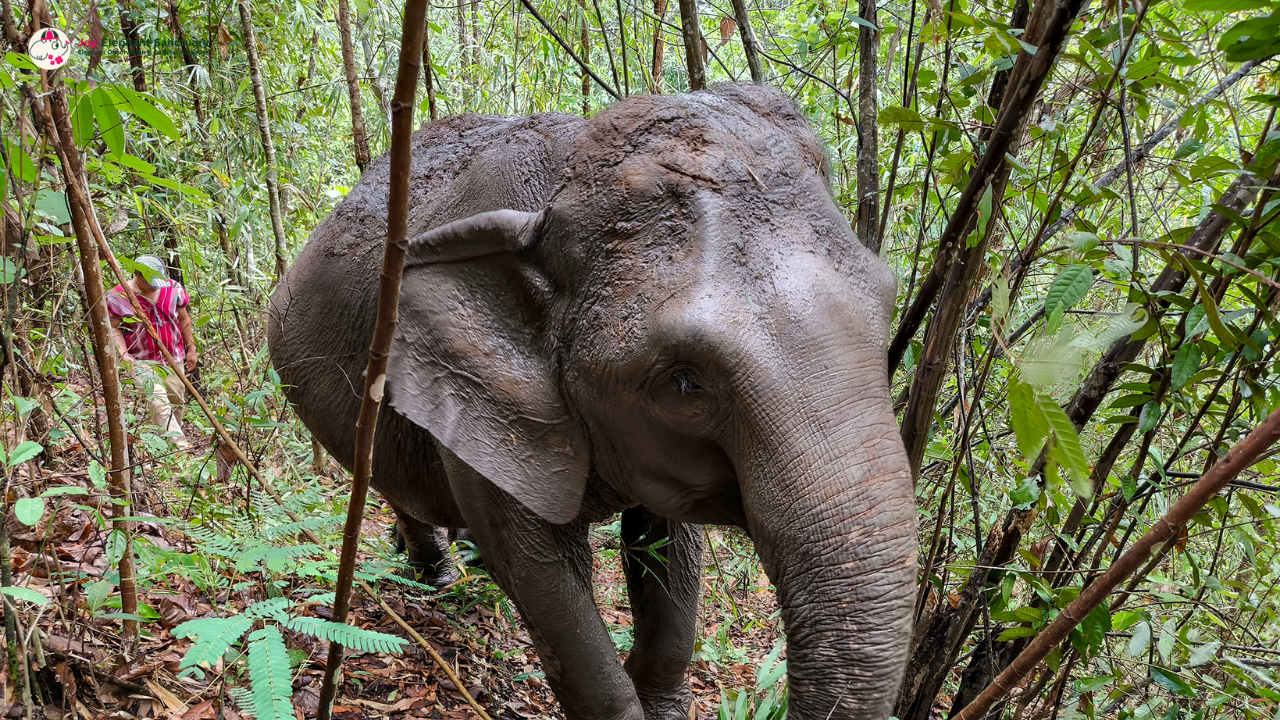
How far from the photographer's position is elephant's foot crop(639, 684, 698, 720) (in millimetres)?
3613

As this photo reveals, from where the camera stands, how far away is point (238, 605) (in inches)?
130

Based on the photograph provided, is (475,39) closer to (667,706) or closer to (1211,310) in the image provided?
(667,706)

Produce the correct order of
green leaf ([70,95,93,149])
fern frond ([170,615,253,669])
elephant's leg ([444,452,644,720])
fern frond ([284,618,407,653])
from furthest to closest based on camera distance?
1. elephant's leg ([444,452,644,720])
2. green leaf ([70,95,93,149])
3. fern frond ([284,618,407,653])
4. fern frond ([170,615,253,669])

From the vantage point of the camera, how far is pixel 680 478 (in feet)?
8.17

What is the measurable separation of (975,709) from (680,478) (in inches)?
38.4

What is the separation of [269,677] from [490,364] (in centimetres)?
121

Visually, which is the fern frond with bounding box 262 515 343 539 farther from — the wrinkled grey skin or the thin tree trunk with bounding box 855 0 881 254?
the thin tree trunk with bounding box 855 0 881 254

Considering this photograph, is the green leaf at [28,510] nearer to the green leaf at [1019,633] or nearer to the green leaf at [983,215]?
the green leaf at [983,215]

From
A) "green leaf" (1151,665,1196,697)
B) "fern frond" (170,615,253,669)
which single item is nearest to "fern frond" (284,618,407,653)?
"fern frond" (170,615,253,669)

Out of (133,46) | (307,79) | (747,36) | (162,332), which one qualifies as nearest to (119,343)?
(162,332)

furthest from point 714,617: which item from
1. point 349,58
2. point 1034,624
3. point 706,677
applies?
point 349,58

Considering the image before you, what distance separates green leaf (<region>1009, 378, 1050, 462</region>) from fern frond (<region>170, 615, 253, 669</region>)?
143 cm

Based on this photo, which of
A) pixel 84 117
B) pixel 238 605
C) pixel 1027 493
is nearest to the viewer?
pixel 84 117

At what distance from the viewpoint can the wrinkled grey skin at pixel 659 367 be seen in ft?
6.73
